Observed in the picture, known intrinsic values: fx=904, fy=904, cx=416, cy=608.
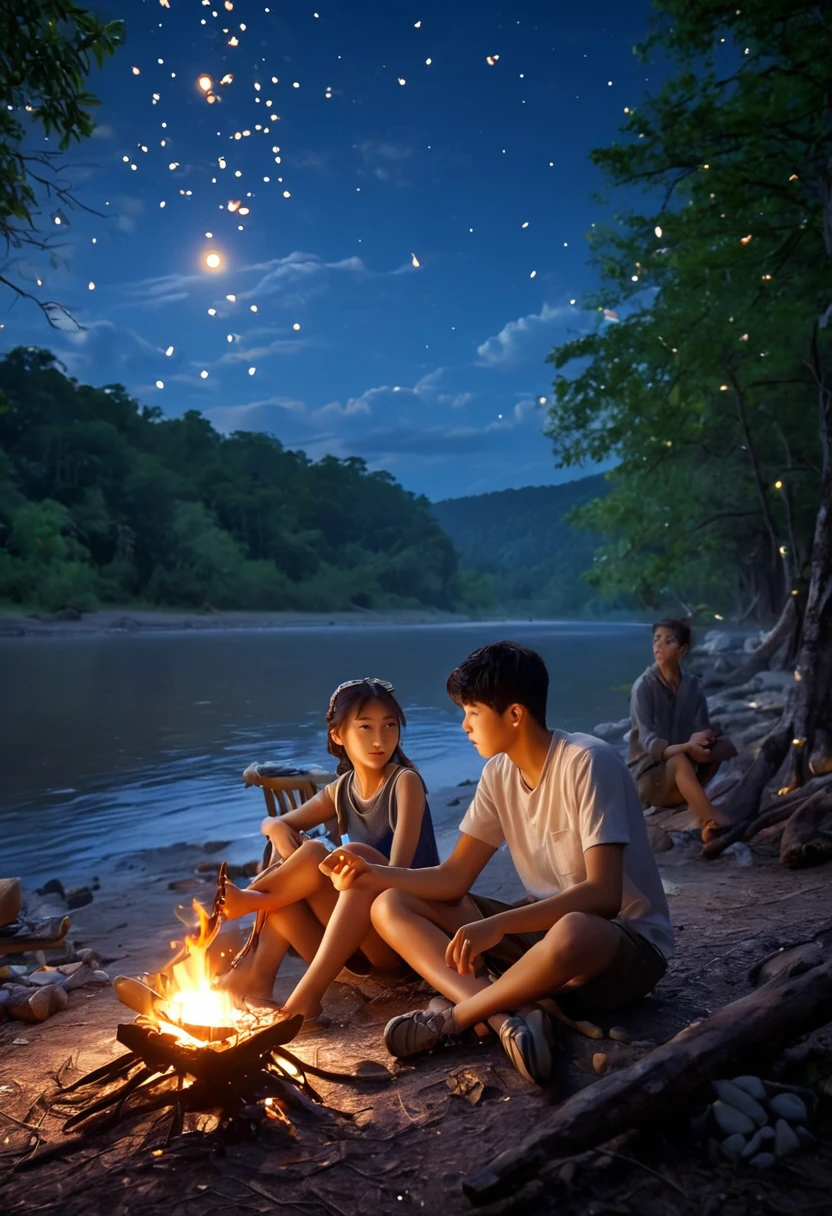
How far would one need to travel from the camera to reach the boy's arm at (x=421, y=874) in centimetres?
313

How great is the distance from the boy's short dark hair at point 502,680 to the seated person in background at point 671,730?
3.69 metres

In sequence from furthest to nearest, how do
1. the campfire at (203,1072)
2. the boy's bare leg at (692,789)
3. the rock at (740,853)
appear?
the boy's bare leg at (692,789) → the rock at (740,853) → the campfire at (203,1072)

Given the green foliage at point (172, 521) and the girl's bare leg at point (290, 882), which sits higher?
the green foliage at point (172, 521)

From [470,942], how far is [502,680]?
2.64 ft

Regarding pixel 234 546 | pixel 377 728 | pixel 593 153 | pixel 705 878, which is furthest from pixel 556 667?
pixel 234 546

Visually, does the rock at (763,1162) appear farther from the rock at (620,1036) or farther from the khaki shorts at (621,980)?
the khaki shorts at (621,980)

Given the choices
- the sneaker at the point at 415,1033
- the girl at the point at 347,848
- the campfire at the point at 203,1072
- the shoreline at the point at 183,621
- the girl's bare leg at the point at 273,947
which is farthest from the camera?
the shoreline at the point at 183,621

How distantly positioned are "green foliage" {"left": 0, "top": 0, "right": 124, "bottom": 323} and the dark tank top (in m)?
3.77

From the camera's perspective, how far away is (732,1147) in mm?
2061

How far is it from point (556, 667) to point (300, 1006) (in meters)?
28.7

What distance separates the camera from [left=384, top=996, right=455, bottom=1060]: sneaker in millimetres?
2760

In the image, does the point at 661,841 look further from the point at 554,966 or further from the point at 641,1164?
the point at 641,1164

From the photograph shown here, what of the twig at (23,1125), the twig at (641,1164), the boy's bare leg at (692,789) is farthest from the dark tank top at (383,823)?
the boy's bare leg at (692,789)

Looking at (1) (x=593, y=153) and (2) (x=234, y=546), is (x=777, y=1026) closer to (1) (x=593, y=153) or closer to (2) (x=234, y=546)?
(1) (x=593, y=153)
